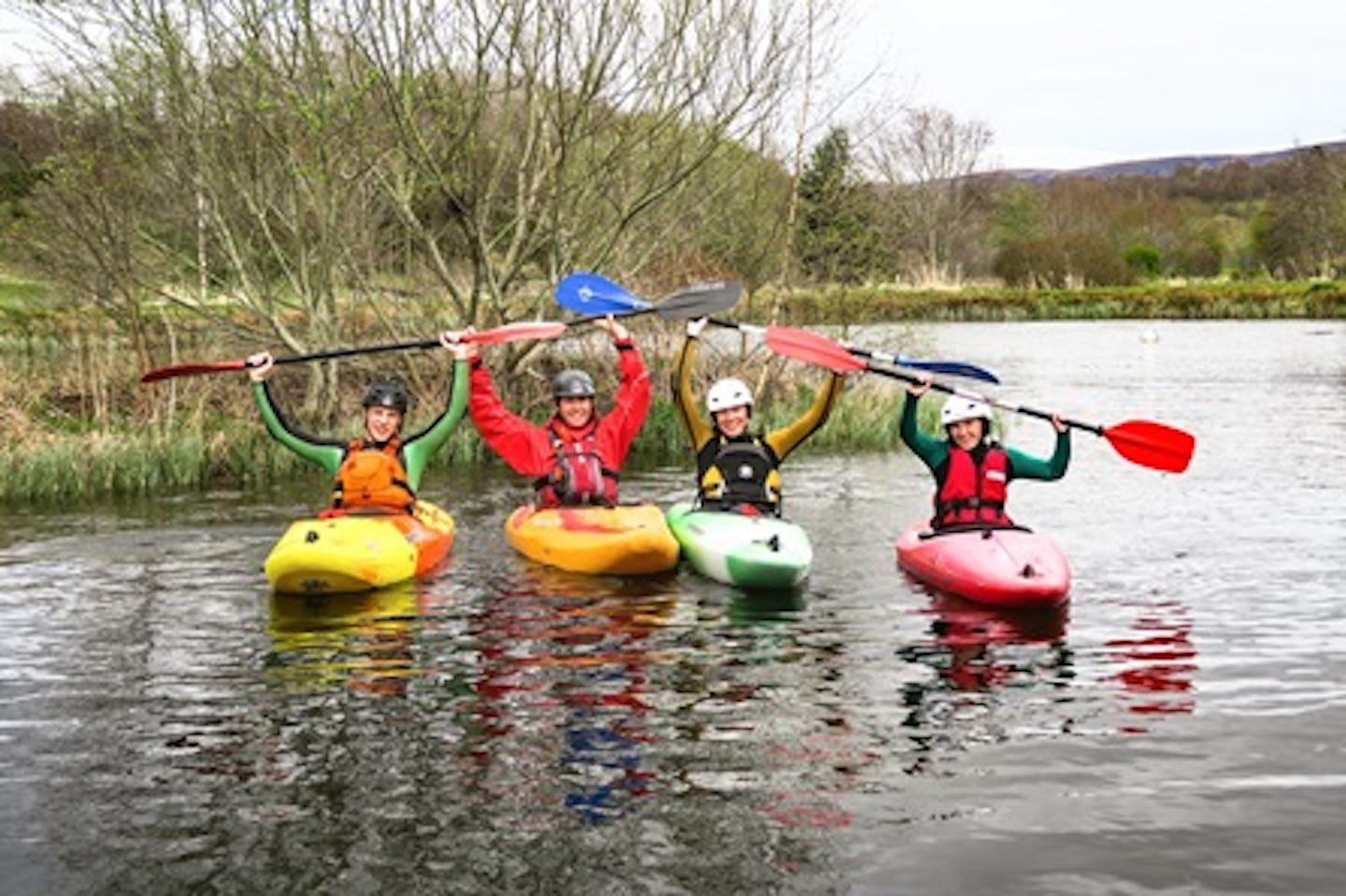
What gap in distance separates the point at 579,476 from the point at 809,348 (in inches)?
69.4

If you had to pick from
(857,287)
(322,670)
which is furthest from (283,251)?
(322,670)

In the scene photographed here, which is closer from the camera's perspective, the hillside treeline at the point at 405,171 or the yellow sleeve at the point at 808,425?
the yellow sleeve at the point at 808,425

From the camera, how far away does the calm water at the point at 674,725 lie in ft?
16.1

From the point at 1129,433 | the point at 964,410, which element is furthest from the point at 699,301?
the point at 1129,433

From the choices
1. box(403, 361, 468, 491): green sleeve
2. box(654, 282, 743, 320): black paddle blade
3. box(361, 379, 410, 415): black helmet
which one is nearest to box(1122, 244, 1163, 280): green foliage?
box(654, 282, 743, 320): black paddle blade

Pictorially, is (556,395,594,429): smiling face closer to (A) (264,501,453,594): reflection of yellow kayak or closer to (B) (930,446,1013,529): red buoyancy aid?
(A) (264,501,453,594): reflection of yellow kayak

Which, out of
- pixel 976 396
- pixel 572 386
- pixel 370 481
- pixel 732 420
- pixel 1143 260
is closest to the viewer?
pixel 976 396

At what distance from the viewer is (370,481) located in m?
9.77

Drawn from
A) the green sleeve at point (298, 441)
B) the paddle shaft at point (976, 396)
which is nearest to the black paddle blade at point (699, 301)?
the paddle shaft at point (976, 396)

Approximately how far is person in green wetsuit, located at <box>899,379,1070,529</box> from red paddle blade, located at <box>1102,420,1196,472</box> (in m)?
0.95

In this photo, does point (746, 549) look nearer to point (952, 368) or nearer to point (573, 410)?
point (573, 410)

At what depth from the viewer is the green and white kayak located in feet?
29.5

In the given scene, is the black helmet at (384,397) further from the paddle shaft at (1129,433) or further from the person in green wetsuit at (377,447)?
the paddle shaft at (1129,433)

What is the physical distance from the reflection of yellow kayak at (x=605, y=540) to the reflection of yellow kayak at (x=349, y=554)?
74 cm
